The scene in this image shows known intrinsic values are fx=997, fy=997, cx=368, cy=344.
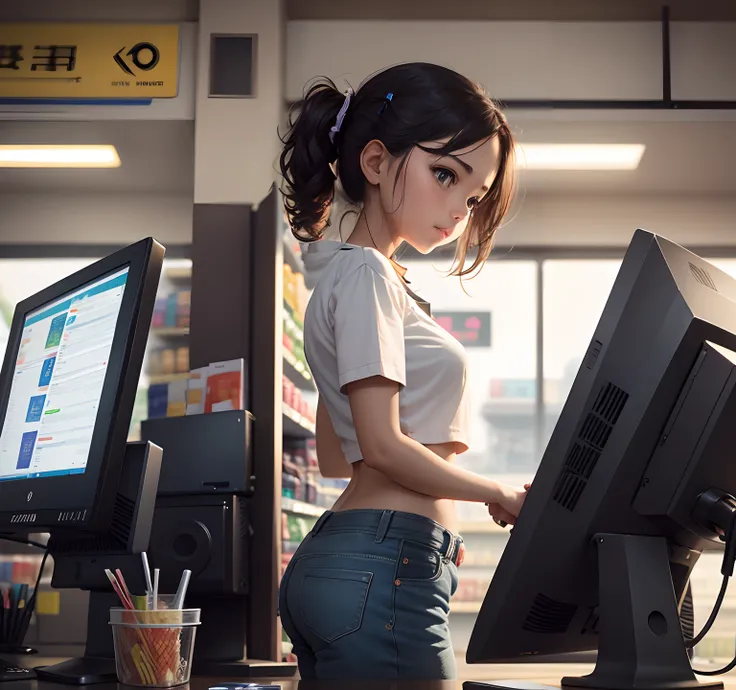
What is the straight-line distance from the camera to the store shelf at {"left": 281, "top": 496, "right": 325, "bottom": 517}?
10.7ft

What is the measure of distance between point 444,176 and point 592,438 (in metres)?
0.58

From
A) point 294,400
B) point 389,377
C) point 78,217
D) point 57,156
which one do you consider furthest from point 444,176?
point 78,217

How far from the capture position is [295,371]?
144 inches

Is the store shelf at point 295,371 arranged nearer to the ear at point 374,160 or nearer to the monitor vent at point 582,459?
the ear at point 374,160

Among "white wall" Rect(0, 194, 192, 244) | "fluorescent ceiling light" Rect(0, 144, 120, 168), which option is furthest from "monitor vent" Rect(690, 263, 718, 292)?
"white wall" Rect(0, 194, 192, 244)

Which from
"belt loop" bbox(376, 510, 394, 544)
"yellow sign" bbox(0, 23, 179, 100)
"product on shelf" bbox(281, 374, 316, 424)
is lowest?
"belt loop" bbox(376, 510, 394, 544)

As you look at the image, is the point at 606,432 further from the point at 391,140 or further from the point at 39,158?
the point at 39,158

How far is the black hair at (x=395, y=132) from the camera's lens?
144 centimetres

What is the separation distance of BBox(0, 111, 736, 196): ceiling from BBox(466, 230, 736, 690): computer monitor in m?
3.66

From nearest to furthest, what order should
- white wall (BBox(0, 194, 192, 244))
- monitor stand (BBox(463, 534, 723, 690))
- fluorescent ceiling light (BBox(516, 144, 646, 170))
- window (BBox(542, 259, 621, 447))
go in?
monitor stand (BBox(463, 534, 723, 690)) → fluorescent ceiling light (BBox(516, 144, 646, 170)) → window (BBox(542, 259, 621, 447)) → white wall (BBox(0, 194, 192, 244))

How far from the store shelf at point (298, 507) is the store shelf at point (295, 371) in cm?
46

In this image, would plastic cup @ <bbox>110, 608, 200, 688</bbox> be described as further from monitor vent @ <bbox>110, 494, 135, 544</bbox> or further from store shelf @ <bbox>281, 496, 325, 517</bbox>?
store shelf @ <bbox>281, 496, 325, 517</bbox>

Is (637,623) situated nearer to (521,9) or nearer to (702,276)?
(702,276)

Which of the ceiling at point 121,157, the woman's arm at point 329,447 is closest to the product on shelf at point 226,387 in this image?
the woman's arm at point 329,447
